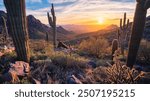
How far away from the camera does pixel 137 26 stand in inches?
380

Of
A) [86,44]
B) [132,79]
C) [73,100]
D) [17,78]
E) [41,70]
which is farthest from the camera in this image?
[86,44]

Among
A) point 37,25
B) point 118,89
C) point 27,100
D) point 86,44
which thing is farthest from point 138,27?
point 37,25

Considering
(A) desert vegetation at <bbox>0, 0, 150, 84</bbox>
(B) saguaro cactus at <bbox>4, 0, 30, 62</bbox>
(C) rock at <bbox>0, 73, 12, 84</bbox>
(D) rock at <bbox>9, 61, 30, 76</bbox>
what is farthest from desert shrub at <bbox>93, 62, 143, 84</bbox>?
(B) saguaro cactus at <bbox>4, 0, 30, 62</bbox>

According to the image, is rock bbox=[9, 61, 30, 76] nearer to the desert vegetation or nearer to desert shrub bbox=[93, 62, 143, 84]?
the desert vegetation

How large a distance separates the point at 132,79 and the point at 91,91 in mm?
1263

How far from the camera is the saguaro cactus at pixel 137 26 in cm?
940

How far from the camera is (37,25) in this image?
64062 millimetres

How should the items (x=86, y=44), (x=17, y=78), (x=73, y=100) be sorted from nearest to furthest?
(x=73, y=100) < (x=17, y=78) < (x=86, y=44)

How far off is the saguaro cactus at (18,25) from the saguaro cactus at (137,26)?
3054 mm

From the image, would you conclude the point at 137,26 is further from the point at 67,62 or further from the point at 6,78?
the point at 6,78

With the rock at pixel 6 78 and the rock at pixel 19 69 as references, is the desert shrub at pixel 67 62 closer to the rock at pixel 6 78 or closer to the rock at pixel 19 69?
the rock at pixel 19 69

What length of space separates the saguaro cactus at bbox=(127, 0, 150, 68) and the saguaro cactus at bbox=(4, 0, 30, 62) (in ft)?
10.0

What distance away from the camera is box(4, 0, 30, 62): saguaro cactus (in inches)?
367

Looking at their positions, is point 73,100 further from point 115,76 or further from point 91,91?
point 115,76
